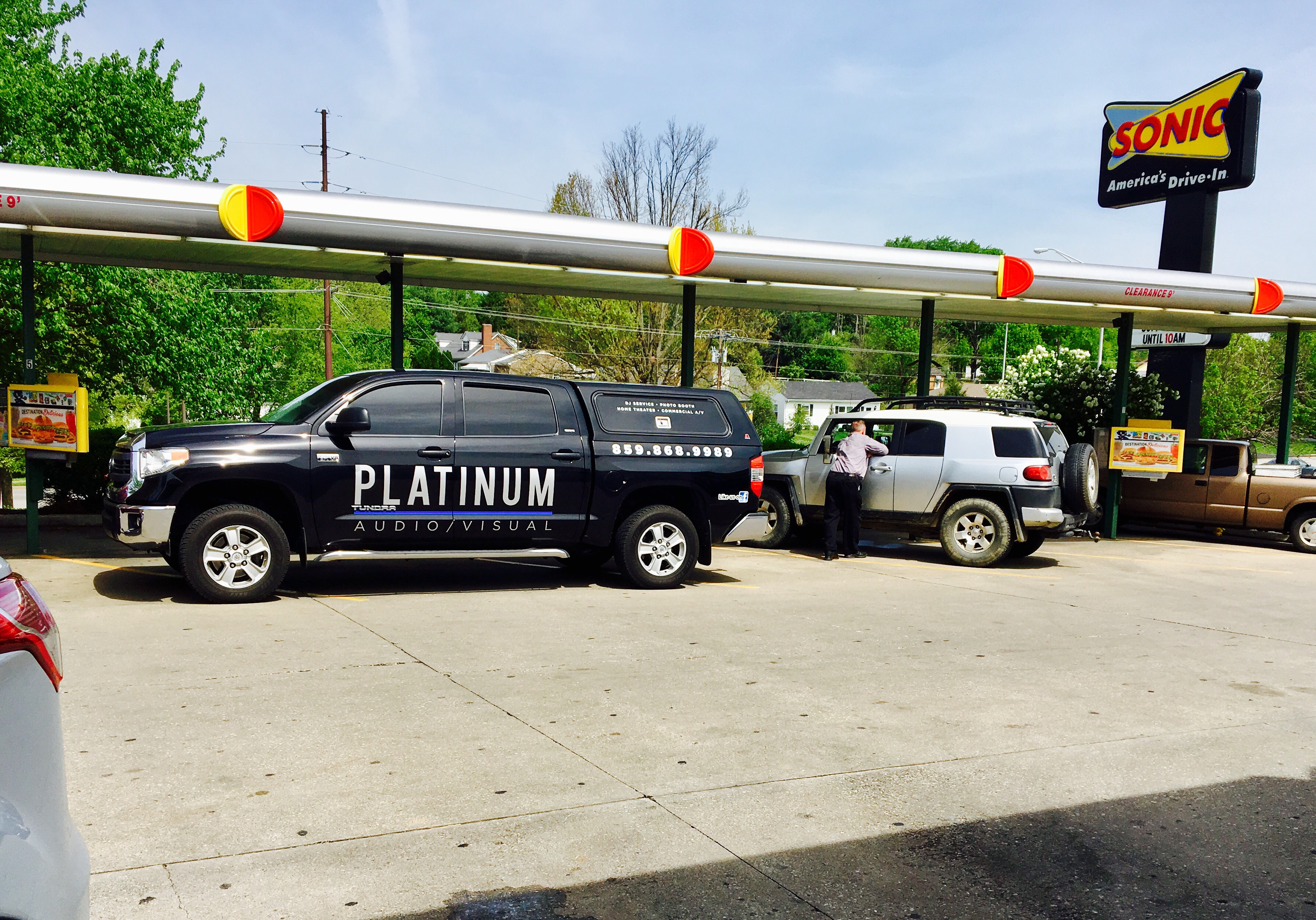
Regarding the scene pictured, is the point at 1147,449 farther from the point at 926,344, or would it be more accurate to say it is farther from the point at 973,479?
the point at 973,479

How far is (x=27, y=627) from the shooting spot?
2121mm

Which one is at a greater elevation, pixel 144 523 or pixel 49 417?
pixel 49 417

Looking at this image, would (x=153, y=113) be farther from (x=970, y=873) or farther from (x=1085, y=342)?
(x=1085, y=342)

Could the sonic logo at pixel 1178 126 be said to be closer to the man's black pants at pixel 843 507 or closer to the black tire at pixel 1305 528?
the black tire at pixel 1305 528

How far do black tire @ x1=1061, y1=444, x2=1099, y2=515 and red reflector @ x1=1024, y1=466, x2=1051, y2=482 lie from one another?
448 millimetres

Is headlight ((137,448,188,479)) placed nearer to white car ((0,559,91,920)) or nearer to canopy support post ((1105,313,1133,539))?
white car ((0,559,91,920))

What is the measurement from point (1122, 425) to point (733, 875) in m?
14.8

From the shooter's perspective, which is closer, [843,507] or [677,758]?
[677,758]

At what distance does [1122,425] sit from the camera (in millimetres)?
16734

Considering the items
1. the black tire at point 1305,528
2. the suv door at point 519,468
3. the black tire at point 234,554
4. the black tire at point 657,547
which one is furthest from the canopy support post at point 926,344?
the black tire at point 234,554

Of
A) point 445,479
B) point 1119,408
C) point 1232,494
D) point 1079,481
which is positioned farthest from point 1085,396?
point 445,479

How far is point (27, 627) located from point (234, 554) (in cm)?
697

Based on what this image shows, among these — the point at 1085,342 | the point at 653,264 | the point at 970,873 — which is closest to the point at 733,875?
the point at 970,873

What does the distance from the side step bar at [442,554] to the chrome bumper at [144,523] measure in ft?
4.17
